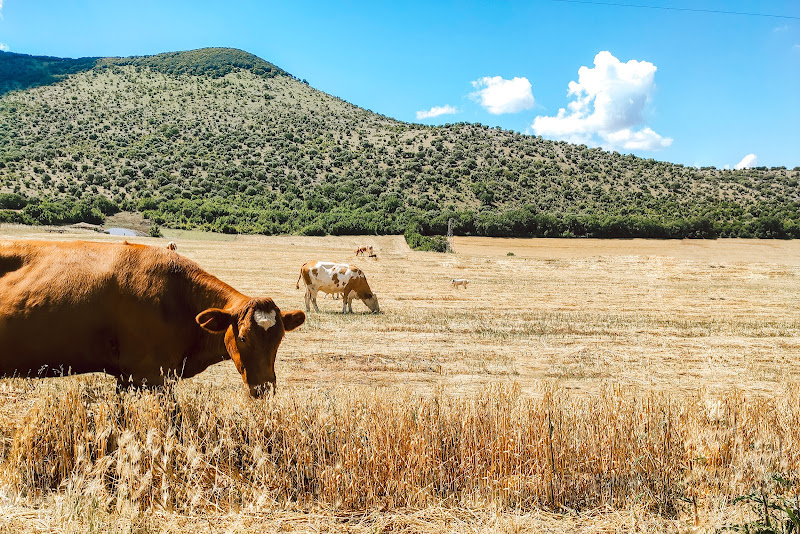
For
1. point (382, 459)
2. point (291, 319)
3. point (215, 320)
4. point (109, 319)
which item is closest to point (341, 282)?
point (291, 319)

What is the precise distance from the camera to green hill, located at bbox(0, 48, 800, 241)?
6038 centimetres

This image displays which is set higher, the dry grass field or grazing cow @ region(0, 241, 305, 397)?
grazing cow @ region(0, 241, 305, 397)

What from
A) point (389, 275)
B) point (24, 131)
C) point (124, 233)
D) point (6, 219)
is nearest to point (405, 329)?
point (389, 275)

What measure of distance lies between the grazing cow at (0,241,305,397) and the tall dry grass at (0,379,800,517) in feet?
1.43

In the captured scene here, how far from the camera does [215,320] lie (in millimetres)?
6094

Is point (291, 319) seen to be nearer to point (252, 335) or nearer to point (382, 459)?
point (252, 335)

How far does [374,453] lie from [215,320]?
7.85 ft

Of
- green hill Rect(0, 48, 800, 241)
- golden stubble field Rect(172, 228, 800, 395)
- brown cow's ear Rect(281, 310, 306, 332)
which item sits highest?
green hill Rect(0, 48, 800, 241)

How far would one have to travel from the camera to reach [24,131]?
85625mm

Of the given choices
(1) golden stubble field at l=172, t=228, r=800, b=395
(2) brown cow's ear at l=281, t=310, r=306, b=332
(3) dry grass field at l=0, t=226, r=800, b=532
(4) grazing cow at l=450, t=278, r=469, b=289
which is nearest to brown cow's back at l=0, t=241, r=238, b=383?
(3) dry grass field at l=0, t=226, r=800, b=532

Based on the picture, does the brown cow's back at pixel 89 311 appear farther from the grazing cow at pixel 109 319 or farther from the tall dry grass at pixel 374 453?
the tall dry grass at pixel 374 453

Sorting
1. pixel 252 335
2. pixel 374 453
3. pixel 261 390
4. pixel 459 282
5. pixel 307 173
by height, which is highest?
pixel 307 173

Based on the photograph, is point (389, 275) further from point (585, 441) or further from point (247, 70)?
point (247, 70)

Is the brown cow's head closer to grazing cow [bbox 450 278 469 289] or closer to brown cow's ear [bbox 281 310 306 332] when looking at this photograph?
brown cow's ear [bbox 281 310 306 332]
